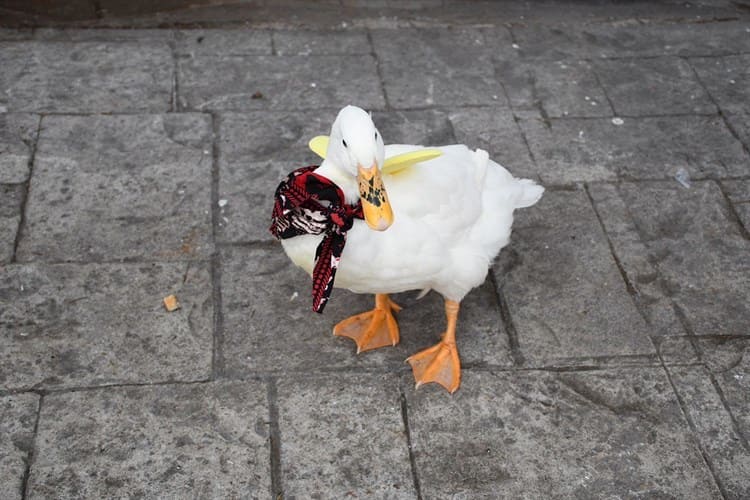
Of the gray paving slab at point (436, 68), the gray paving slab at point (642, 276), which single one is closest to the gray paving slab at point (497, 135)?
the gray paving slab at point (436, 68)

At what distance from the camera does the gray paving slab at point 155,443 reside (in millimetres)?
3371

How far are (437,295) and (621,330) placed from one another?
34.7 inches

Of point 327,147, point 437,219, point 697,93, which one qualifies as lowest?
point 697,93

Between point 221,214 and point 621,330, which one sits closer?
point 621,330

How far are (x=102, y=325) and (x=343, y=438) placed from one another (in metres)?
1.26

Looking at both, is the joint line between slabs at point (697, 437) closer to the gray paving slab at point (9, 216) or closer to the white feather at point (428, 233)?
the white feather at point (428, 233)

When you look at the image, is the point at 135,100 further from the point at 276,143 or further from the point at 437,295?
the point at 437,295

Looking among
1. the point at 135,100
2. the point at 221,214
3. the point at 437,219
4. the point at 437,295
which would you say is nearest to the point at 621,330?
the point at 437,295

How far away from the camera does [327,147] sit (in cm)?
339

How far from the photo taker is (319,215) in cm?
318

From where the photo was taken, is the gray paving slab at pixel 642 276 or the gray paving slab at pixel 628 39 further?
the gray paving slab at pixel 628 39

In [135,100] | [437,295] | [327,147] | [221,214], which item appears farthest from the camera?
[135,100]

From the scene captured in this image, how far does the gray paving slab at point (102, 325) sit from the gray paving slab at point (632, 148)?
2.18 m

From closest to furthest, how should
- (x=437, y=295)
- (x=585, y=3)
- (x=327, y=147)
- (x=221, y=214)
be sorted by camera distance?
(x=327, y=147)
(x=437, y=295)
(x=221, y=214)
(x=585, y=3)
